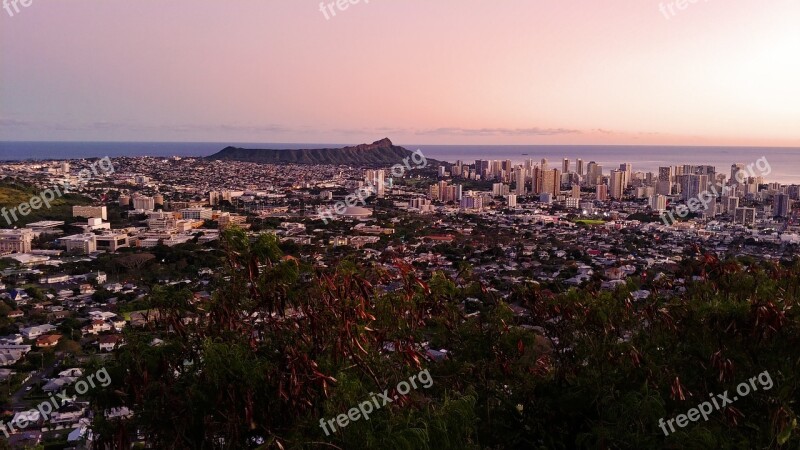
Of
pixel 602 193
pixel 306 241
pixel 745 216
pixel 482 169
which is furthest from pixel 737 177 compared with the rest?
pixel 306 241

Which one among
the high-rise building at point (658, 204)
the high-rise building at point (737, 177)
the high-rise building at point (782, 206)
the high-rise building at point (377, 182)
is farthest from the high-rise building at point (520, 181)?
the high-rise building at point (782, 206)

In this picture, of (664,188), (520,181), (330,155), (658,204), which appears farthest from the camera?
(330,155)

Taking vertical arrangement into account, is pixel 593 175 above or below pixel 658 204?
above

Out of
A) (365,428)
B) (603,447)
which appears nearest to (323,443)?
(365,428)

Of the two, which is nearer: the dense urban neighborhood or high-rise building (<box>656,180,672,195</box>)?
the dense urban neighborhood

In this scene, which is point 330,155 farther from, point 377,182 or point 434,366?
Answer: point 434,366

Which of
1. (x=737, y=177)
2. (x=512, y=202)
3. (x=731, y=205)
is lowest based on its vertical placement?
(x=512, y=202)

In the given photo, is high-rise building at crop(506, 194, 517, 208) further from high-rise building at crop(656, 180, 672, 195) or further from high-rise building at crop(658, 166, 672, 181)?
high-rise building at crop(658, 166, 672, 181)

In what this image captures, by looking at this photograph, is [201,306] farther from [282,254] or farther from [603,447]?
[603,447]

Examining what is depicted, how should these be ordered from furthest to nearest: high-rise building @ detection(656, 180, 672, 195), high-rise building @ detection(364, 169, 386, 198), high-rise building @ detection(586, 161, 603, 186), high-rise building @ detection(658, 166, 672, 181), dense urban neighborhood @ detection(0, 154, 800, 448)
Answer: high-rise building @ detection(586, 161, 603, 186) < high-rise building @ detection(364, 169, 386, 198) < high-rise building @ detection(658, 166, 672, 181) < high-rise building @ detection(656, 180, 672, 195) < dense urban neighborhood @ detection(0, 154, 800, 448)

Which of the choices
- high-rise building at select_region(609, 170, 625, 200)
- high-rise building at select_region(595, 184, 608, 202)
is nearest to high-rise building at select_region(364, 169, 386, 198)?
high-rise building at select_region(595, 184, 608, 202)

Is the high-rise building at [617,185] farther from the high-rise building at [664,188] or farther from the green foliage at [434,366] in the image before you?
the green foliage at [434,366]

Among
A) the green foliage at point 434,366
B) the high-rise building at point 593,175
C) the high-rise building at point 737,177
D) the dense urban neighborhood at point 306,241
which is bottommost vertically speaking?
the dense urban neighborhood at point 306,241
